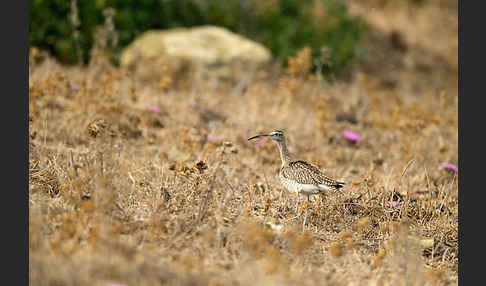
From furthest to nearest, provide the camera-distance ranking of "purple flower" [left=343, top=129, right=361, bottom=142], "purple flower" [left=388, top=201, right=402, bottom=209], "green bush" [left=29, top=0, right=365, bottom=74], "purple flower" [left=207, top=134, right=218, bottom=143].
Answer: "green bush" [left=29, top=0, right=365, bottom=74], "purple flower" [left=343, top=129, right=361, bottom=142], "purple flower" [left=207, top=134, right=218, bottom=143], "purple flower" [left=388, top=201, right=402, bottom=209]

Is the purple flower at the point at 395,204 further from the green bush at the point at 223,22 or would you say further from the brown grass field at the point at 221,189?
the green bush at the point at 223,22

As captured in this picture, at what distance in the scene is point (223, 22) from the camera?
38.5 ft

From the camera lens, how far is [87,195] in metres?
4.50

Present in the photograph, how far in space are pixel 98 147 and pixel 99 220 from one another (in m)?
0.91

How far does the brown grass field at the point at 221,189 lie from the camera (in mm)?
3863

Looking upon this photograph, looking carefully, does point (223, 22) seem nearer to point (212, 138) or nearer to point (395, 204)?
point (212, 138)

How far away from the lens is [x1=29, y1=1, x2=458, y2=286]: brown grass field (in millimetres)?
3863

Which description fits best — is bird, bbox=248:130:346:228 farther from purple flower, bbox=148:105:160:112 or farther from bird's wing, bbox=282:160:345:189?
purple flower, bbox=148:105:160:112

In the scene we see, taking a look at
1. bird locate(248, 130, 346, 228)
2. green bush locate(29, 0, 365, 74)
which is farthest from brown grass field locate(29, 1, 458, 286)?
green bush locate(29, 0, 365, 74)

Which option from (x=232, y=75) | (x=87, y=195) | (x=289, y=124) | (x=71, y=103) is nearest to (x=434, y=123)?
(x=289, y=124)

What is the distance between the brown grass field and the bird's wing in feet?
1.10

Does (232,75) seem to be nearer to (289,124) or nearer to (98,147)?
(289,124)

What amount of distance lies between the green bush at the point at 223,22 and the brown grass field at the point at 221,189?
65 centimetres

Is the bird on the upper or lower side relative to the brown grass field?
upper
